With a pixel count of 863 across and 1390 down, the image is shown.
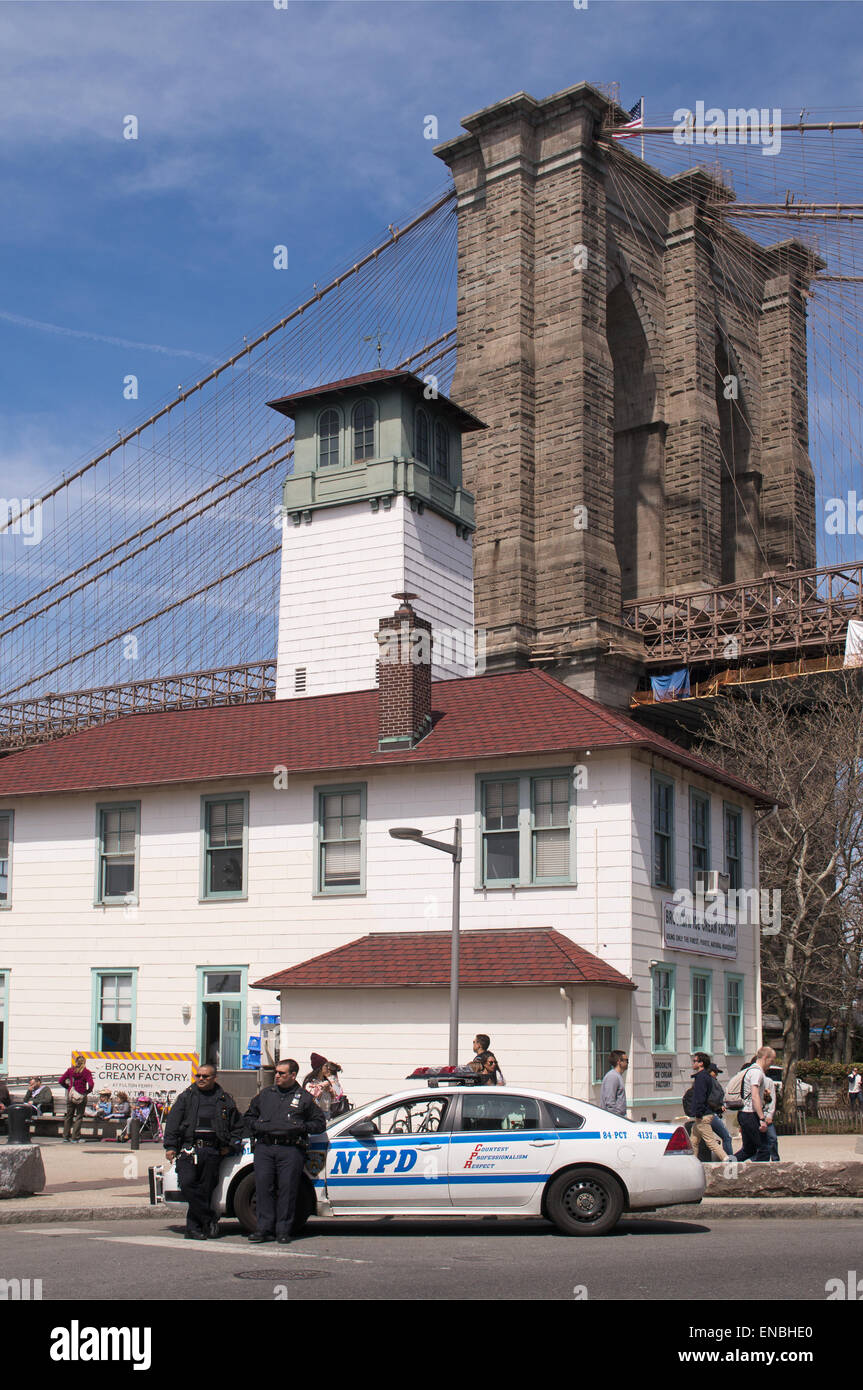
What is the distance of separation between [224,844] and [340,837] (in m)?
2.38

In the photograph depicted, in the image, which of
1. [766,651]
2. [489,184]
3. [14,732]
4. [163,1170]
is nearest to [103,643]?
[14,732]

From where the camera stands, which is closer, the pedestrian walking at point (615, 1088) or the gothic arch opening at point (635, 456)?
the pedestrian walking at point (615, 1088)

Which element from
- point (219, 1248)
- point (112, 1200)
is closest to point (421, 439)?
point (112, 1200)

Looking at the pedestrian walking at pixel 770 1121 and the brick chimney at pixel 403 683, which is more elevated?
the brick chimney at pixel 403 683

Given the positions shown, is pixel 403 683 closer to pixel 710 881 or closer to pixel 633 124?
pixel 710 881

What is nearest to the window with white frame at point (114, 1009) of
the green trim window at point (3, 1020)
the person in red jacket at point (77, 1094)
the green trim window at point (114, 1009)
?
the green trim window at point (114, 1009)

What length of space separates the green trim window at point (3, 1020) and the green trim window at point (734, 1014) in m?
13.0

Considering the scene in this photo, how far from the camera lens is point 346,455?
127 feet

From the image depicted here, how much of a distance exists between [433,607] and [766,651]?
56.8 feet

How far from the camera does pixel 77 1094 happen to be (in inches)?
1003

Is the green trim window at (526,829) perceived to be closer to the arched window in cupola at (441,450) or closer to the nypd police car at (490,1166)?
the nypd police car at (490,1166)

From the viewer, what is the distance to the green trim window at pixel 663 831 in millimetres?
24031

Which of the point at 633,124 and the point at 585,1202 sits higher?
the point at 633,124
